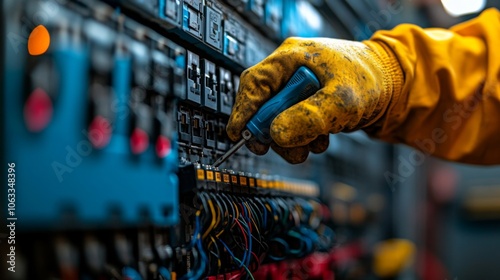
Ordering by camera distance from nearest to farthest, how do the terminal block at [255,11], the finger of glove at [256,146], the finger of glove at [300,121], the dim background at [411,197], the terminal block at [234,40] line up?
the finger of glove at [300,121], the finger of glove at [256,146], the terminal block at [234,40], the terminal block at [255,11], the dim background at [411,197]

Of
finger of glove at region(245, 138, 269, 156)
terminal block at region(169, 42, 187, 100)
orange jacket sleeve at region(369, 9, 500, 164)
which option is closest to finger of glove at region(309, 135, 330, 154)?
finger of glove at region(245, 138, 269, 156)

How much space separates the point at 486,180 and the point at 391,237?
1018mm

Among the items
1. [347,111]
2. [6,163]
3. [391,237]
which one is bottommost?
[391,237]

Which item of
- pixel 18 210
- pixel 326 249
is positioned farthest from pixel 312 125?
pixel 326 249

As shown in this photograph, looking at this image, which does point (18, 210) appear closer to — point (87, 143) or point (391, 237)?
point (87, 143)

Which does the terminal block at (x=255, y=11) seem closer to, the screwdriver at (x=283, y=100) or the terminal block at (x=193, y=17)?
the terminal block at (x=193, y=17)

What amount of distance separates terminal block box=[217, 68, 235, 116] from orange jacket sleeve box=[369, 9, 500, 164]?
438mm

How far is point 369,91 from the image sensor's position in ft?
4.30

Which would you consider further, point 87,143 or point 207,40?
point 207,40

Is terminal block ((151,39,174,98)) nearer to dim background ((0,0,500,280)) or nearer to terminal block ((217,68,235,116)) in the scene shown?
terminal block ((217,68,235,116))

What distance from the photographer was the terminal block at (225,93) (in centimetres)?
153

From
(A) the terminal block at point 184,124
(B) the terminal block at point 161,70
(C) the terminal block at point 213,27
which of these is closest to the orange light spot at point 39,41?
(B) the terminal block at point 161,70

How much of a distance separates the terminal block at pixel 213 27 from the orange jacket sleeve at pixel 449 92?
0.45 metres

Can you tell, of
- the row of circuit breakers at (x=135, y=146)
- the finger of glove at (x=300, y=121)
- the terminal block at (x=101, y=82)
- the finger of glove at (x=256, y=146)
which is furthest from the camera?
the finger of glove at (x=256, y=146)
